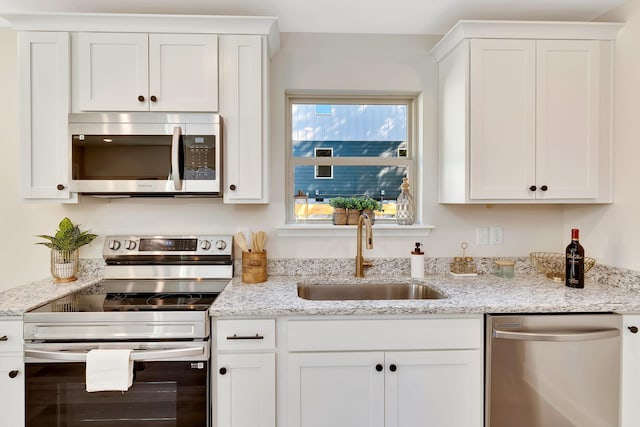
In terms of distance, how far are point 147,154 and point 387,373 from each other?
1.61 m

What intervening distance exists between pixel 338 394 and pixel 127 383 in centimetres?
88

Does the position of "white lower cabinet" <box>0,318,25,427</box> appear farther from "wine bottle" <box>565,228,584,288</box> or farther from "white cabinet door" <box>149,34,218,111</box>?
"wine bottle" <box>565,228,584,288</box>

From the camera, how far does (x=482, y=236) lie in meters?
2.31

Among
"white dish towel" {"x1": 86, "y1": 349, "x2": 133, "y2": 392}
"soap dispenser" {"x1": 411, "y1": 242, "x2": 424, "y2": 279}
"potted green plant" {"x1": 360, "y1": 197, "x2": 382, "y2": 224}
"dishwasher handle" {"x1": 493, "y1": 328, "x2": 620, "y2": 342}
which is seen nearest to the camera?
"white dish towel" {"x1": 86, "y1": 349, "x2": 133, "y2": 392}

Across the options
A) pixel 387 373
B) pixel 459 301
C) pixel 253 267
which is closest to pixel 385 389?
pixel 387 373

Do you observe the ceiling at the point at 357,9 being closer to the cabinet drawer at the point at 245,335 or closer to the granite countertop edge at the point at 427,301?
the granite countertop edge at the point at 427,301

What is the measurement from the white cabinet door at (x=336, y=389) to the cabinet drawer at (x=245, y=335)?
0.14 meters

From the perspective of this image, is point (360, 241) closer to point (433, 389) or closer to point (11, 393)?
point (433, 389)

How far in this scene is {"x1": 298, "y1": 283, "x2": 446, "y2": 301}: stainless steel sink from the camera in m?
2.11

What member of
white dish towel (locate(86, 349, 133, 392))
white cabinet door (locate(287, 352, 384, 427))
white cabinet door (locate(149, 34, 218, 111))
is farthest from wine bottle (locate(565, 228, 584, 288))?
white dish towel (locate(86, 349, 133, 392))

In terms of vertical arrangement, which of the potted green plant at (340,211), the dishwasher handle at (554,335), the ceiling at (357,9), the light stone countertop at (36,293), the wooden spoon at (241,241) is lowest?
the dishwasher handle at (554,335)

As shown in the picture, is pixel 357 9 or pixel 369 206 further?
pixel 369 206

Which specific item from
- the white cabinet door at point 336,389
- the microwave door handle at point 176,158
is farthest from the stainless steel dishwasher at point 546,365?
the microwave door handle at point 176,158

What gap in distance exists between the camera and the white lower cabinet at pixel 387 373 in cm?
160
